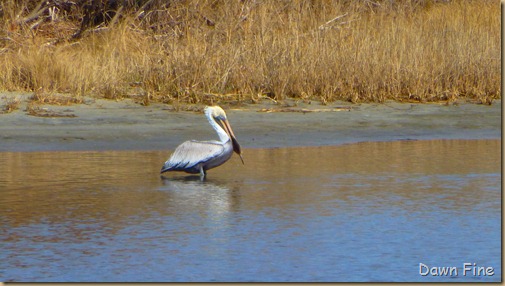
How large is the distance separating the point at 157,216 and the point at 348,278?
5.48 ft

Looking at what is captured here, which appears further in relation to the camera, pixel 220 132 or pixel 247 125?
pixel 247 125

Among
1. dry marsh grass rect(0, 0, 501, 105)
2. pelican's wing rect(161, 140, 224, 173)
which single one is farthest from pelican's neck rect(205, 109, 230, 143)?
dry marsh grass rect(0, 0, 501, 105)

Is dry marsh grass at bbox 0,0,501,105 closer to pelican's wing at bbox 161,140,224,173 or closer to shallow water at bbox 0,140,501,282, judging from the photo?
shallow water at bbox 0,140,501,282

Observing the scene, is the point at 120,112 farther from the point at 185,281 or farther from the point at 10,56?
the point at 185,281

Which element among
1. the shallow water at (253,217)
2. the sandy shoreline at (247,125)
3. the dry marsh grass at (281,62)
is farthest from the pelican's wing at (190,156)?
the dry marsh grass at (281,62)

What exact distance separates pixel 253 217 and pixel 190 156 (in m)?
1.43

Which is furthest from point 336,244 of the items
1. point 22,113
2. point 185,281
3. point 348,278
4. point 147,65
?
point 147,65

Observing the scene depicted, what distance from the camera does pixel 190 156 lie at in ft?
23.7

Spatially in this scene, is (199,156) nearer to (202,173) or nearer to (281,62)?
(202,173)

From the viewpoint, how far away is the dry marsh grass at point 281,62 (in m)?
11.0

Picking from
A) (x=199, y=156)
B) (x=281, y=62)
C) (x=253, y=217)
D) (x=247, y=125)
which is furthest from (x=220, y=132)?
(x=281, y=62)

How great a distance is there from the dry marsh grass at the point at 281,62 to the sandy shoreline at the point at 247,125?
0.95 ft

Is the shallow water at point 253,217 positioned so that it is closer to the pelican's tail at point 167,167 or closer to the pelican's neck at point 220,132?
the pelican's tail at point 167,167

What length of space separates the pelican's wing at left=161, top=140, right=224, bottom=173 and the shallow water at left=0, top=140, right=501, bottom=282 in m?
0.12
